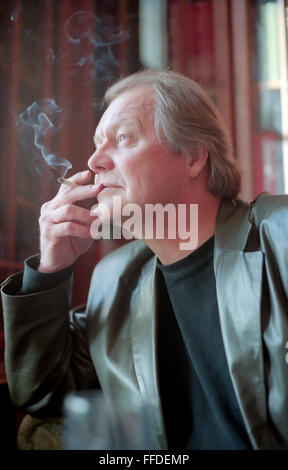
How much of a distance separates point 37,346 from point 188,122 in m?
0.64

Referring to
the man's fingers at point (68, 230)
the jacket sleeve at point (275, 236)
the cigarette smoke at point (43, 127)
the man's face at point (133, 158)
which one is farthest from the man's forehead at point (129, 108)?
the jacket sleeve at point (275, 236)

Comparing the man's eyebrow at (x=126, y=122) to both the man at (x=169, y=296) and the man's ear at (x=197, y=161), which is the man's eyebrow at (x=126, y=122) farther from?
the man's ear at (x=197, y=161)

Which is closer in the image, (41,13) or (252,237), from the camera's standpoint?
(252,237)

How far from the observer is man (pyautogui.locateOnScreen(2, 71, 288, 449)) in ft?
2.56

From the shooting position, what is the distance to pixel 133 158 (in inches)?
34.5

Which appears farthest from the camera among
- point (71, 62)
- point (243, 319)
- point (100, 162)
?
point (71, 62)

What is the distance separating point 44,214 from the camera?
91cm

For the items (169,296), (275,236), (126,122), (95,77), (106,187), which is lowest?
(169,296)

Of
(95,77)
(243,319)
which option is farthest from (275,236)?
(95,77)

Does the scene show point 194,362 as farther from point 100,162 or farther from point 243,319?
point 100,162

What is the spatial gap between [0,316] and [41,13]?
759 mm
